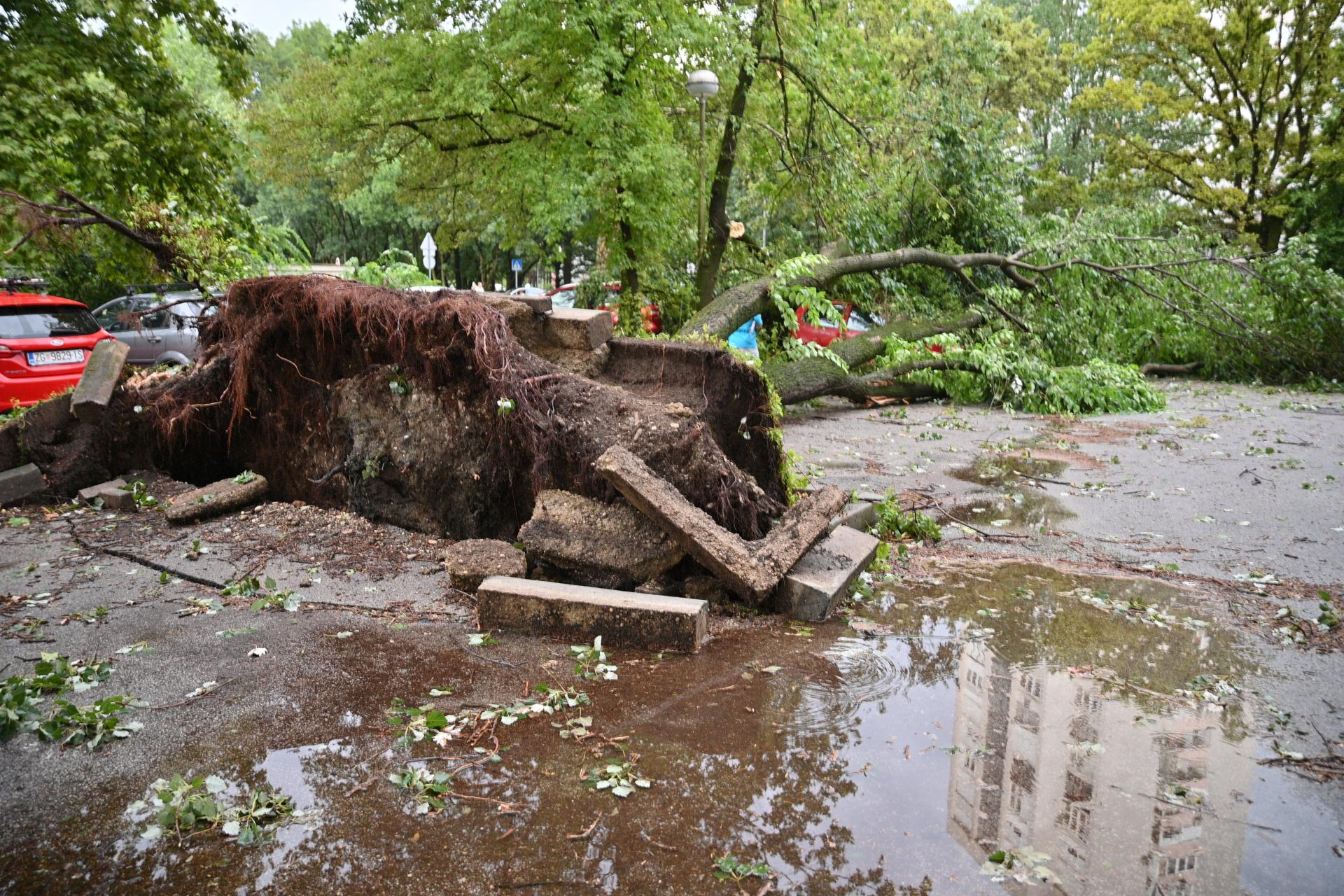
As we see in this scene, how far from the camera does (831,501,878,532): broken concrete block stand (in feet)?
20.7

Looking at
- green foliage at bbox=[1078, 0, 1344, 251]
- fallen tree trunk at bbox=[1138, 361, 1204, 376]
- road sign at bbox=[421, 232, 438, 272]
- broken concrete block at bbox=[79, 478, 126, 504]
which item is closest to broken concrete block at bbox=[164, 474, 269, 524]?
broken concrete block at bbox=[79, 478, 126, 504]

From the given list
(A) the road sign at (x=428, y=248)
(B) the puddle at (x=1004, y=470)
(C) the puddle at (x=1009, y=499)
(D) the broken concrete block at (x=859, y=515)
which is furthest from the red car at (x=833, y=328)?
(A) the road sign at (x=428, y=248)

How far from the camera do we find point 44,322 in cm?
1154

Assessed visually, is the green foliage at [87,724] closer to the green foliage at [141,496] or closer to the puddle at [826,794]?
the puddle at [826,794]

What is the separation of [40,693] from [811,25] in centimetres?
1204

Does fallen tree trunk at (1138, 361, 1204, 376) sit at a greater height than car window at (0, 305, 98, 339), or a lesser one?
lesser

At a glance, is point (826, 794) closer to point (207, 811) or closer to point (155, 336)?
point (207, 811)

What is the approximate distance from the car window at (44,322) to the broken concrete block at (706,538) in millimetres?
9901

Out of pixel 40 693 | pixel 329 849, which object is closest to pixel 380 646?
pixel 40 693

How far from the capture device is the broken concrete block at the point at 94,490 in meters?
7.32

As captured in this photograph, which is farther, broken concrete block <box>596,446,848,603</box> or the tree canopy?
the tree canopy

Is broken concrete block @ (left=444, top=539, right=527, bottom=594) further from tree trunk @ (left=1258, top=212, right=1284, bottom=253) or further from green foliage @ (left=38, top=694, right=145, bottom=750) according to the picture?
tree trunk @ (left=1258, top=212, right=1284, bottom=253)

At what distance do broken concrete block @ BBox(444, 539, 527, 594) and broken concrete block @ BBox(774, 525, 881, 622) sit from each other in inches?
57.1

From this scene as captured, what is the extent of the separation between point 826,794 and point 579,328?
13.2ft
